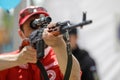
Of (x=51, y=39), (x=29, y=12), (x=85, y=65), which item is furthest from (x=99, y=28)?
(x=51, y=39)

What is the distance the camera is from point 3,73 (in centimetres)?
204

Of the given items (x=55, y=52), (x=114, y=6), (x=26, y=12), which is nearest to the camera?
(x=55, y=52)

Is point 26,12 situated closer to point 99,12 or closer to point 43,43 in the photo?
point 43,43

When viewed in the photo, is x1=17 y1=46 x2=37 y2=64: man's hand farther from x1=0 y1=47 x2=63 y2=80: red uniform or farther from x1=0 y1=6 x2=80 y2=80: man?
x1=0 y1=47 x2=63 y2=80: red uniform

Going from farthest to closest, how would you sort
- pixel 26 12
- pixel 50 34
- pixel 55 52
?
1. pixel 26 12
2. pixel 55 52
3. pixel 50 34

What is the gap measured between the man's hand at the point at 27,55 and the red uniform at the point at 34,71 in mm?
105

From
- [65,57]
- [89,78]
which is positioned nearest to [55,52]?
[65,57]

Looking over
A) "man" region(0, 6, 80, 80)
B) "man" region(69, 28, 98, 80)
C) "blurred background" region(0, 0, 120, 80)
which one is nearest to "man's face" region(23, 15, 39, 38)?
"man" region(0, 6, 80, 80)

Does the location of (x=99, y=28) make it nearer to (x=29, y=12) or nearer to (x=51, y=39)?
(x=29, y=12)

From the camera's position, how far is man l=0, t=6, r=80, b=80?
6.32 ft

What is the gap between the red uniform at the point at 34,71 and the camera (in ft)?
6.69

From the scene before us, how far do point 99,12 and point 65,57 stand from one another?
7.41ft

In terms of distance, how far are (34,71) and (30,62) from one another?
0.10 meters

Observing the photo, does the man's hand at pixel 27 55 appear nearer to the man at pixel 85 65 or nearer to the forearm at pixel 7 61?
the forearm at pixel 7 61
